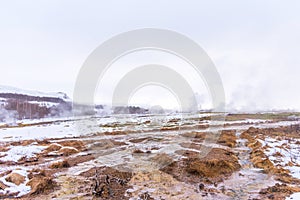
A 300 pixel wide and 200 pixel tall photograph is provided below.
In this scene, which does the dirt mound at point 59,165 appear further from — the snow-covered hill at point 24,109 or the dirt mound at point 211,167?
the snow-covered hill at point 24,109

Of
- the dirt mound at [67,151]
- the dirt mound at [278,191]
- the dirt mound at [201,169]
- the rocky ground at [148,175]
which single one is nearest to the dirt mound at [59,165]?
the rocky ground at [148,175]

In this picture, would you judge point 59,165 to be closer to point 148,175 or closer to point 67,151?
point 67,151

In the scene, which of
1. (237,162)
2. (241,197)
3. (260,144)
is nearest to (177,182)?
(241,197)

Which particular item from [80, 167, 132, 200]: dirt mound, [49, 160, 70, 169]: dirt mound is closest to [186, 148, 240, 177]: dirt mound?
[80, 167, 132, 200]: dirt mound

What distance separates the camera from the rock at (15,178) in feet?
29.1

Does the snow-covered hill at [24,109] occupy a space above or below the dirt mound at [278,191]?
above

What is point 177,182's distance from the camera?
9.45 meters

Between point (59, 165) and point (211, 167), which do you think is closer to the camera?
point (211, 167)

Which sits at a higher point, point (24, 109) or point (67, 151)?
point (24, 109)

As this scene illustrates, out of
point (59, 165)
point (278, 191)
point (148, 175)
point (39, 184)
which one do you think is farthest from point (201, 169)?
point (59, 165)

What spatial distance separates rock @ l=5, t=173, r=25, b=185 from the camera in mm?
8867

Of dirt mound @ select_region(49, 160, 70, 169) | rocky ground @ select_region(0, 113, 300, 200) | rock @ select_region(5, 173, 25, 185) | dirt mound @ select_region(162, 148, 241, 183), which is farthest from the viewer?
dirt mound @ select_region(49, 160, 70, 169)

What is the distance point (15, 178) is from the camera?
9.02 meters

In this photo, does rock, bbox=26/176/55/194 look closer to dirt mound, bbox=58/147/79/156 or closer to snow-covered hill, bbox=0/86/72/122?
dirt mound, bbox=58/147/79/156
